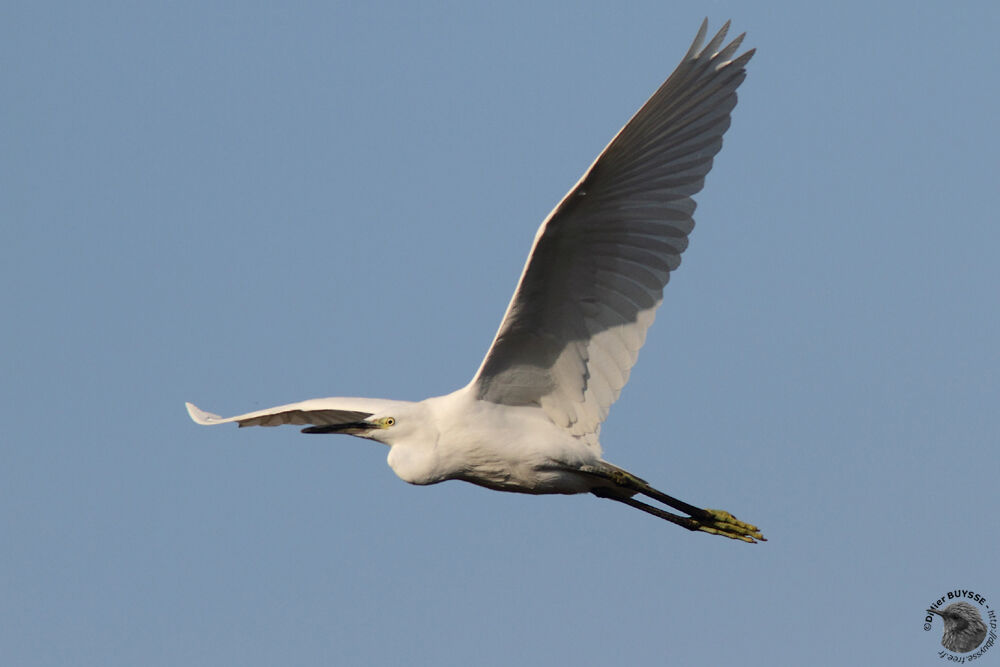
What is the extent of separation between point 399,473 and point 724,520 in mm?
3299

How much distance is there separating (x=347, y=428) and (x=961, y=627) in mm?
5823

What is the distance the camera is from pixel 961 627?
1130 centimetres

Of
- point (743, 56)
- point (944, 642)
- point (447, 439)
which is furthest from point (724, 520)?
point (743, 56)

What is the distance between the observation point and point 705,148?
10555 mm

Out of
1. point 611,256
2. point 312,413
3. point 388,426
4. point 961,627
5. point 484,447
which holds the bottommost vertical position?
point 961,627

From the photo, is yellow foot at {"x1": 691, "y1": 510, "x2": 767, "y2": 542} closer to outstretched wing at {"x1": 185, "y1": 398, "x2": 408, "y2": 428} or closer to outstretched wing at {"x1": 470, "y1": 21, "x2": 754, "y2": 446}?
outstretched wing at {"x1": 470, "y1": 21, "x2": 754, "y2": 446}

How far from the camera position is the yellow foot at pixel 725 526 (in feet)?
40.5

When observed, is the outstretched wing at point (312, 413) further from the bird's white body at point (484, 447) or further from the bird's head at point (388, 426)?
the bird's white body at point (484, 447)

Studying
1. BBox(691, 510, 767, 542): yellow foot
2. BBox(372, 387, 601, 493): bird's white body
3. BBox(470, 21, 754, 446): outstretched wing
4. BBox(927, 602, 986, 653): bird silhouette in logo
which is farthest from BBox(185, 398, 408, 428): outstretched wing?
BBox(927, 602, 986, 653): bird silhouette in logo

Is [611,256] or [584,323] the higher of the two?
[611,256]

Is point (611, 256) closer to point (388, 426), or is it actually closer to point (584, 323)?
point (584, 323)

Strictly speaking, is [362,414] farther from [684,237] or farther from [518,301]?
[684,237]

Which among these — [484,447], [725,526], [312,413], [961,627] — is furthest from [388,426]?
[961,627]

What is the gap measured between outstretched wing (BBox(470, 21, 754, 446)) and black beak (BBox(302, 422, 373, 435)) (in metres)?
1.23
